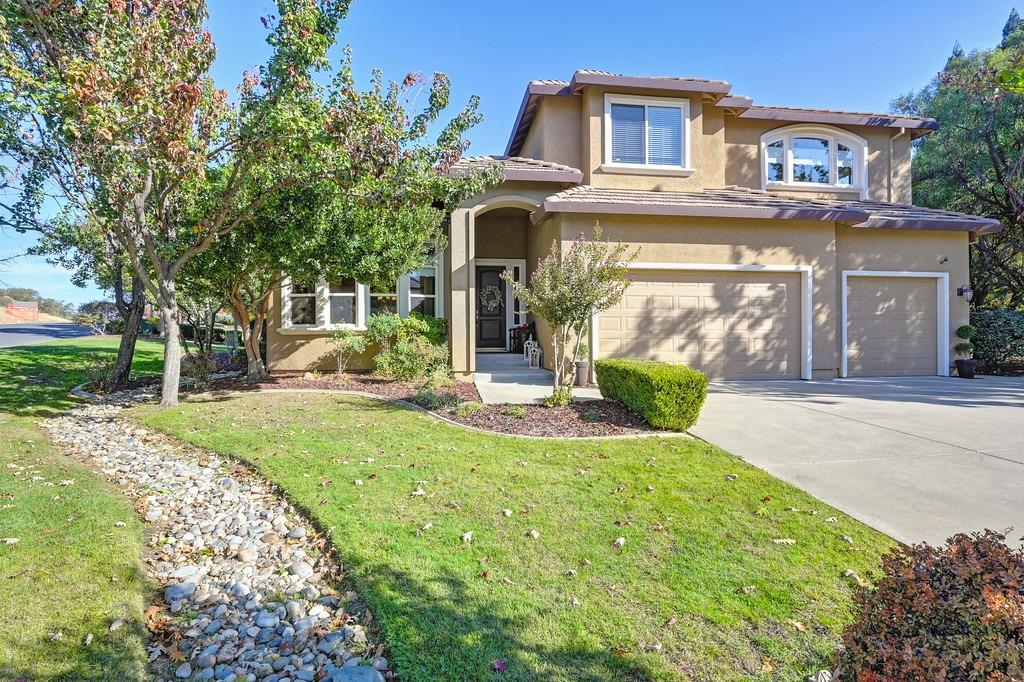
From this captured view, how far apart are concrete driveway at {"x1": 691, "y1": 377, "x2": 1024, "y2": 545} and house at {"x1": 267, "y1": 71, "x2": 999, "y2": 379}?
2090 mm

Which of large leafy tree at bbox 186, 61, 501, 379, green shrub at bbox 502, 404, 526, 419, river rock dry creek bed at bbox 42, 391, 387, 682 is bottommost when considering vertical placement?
river rock dry creek bed at bbox 42, 391, 387, 682

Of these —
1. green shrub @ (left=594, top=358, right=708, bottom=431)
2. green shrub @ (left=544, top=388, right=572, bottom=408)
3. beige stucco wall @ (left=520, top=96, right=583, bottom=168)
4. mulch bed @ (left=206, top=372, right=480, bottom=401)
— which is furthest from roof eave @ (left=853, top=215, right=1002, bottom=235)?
mulch bed @ (left=206, top=372, right=480, bottom=401)

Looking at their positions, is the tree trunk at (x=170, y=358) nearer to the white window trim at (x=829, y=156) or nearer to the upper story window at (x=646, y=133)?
the upper story window at (x=646, y=133)

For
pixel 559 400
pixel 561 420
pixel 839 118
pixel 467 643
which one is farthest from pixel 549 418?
pixel 839 118

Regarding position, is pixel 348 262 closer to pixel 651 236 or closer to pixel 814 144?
pixel 651 236

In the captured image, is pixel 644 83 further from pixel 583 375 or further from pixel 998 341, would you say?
pixel 998 341

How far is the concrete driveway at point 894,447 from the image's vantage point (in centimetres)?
408

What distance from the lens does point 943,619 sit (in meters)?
1.64

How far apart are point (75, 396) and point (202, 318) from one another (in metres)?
3.91

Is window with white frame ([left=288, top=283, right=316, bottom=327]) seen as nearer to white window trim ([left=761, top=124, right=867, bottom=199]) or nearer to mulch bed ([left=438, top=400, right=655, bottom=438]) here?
mulch bed ([left=438, top=400, right=655, bottom=438])

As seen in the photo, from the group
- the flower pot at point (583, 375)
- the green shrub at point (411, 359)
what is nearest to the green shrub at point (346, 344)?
the green shrub at point (411, 359)

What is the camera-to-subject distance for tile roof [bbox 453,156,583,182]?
11.3 m

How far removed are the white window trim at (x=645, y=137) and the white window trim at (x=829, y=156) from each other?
3041 mm

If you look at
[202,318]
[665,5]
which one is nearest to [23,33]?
[202,318]
